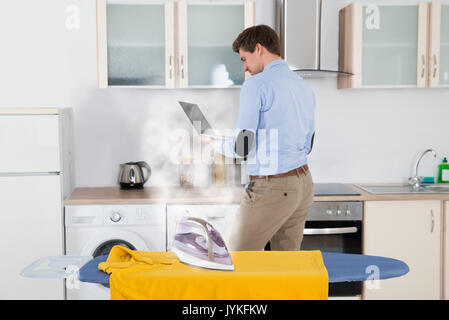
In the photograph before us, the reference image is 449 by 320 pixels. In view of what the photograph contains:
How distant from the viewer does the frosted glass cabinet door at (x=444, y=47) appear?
3154mm

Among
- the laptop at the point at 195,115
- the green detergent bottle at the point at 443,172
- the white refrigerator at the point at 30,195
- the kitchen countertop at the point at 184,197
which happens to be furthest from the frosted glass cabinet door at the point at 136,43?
the green detergent bottle at the point at 443,172

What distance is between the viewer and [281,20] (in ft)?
10.6

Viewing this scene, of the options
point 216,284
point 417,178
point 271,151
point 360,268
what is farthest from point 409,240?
point 216,284

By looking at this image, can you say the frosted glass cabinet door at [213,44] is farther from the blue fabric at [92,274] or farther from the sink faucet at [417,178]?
the blue fabric at [92,274]

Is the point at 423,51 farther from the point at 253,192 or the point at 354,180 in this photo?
the point at 253,192

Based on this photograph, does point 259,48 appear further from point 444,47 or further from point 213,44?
point 444,47

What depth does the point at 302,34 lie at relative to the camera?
313cm

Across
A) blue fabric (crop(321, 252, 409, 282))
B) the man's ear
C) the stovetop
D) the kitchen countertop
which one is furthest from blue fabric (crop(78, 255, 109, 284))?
the stovetop

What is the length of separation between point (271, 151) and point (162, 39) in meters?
1.27

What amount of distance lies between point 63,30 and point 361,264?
2544 mm

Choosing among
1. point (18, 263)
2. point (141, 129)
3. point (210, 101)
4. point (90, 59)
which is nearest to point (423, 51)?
point (210, 101)

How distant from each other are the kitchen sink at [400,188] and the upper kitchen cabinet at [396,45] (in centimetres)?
65

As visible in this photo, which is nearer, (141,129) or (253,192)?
(253,192)

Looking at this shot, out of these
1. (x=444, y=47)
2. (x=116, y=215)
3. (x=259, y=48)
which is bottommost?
(x=116, y=215)
